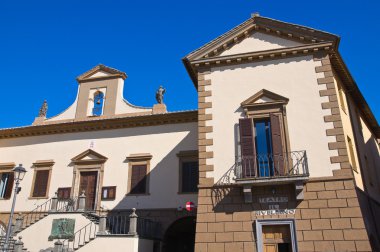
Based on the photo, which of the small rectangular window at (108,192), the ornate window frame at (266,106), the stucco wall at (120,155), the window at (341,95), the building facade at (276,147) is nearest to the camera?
the building facade at (276,147)

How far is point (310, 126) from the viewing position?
12.9m

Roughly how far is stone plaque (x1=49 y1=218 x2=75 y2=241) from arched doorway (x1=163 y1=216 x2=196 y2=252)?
462 centimetres

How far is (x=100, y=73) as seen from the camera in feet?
73.8

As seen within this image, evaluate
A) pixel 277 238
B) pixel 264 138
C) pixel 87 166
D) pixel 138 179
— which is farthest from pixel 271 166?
pixel 87 166

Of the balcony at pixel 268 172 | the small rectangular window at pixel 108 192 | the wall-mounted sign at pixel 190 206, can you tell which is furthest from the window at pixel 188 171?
the balcony at pixel 268 172

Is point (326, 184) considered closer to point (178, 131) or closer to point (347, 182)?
point (347, 182)

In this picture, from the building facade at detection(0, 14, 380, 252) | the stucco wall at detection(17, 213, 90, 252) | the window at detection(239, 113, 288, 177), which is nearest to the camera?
the building facade at detection(0, 14, 380, 252)

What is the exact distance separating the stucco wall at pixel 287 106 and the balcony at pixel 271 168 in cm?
34

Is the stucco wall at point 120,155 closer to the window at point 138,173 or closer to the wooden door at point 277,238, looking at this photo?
the window at point 138,173

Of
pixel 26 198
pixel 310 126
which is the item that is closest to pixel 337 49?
pixel 310 126

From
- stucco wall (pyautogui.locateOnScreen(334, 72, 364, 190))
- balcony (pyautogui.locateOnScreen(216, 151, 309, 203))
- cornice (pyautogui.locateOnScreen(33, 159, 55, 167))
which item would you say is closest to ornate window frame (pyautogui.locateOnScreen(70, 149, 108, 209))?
cornice (pyautogui.locateOnScreen(33, 159, 55, 167))

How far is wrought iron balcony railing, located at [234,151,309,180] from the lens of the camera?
1232 cm

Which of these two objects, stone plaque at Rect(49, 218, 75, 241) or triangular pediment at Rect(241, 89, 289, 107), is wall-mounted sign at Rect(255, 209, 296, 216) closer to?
triangular pediment at Rect(241, 89, 289, 107)

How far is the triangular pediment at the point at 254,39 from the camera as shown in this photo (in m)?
14.3
